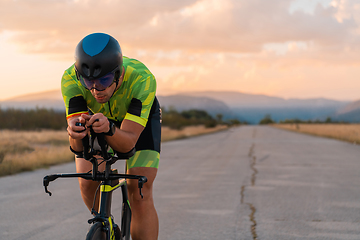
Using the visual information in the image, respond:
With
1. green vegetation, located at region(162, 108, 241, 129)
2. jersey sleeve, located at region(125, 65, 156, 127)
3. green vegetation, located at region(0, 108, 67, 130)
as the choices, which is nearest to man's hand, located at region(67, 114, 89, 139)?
jersey sleeve, located at region(125, 65, 156, 127)

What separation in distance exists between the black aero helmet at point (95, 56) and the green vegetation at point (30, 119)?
33653mm

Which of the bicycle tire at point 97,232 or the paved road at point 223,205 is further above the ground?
the bicycle tire at point 97,232

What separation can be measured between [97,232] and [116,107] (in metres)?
0.93

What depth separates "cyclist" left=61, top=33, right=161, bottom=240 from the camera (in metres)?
2.36

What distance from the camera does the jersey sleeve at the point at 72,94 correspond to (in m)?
2.75

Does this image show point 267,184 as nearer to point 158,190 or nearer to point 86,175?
point 158,190

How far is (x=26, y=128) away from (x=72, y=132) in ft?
118

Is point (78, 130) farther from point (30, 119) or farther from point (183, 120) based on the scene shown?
point (183, 120)

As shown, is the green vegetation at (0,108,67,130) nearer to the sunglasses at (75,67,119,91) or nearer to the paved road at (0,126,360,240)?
the paved road at (0,126,360,240)

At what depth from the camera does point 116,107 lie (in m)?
2.97

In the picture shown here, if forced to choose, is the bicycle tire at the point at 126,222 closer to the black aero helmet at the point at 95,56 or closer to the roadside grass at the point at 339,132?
the black aero helmet at the point at 95,56

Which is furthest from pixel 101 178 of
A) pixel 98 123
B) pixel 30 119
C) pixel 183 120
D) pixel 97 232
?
pixel 183 120

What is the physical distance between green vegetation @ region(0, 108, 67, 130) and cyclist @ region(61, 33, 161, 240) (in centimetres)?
3309

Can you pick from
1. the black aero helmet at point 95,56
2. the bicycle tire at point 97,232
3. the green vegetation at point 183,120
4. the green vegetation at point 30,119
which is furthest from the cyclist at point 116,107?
the green vegetation at point 183,120
